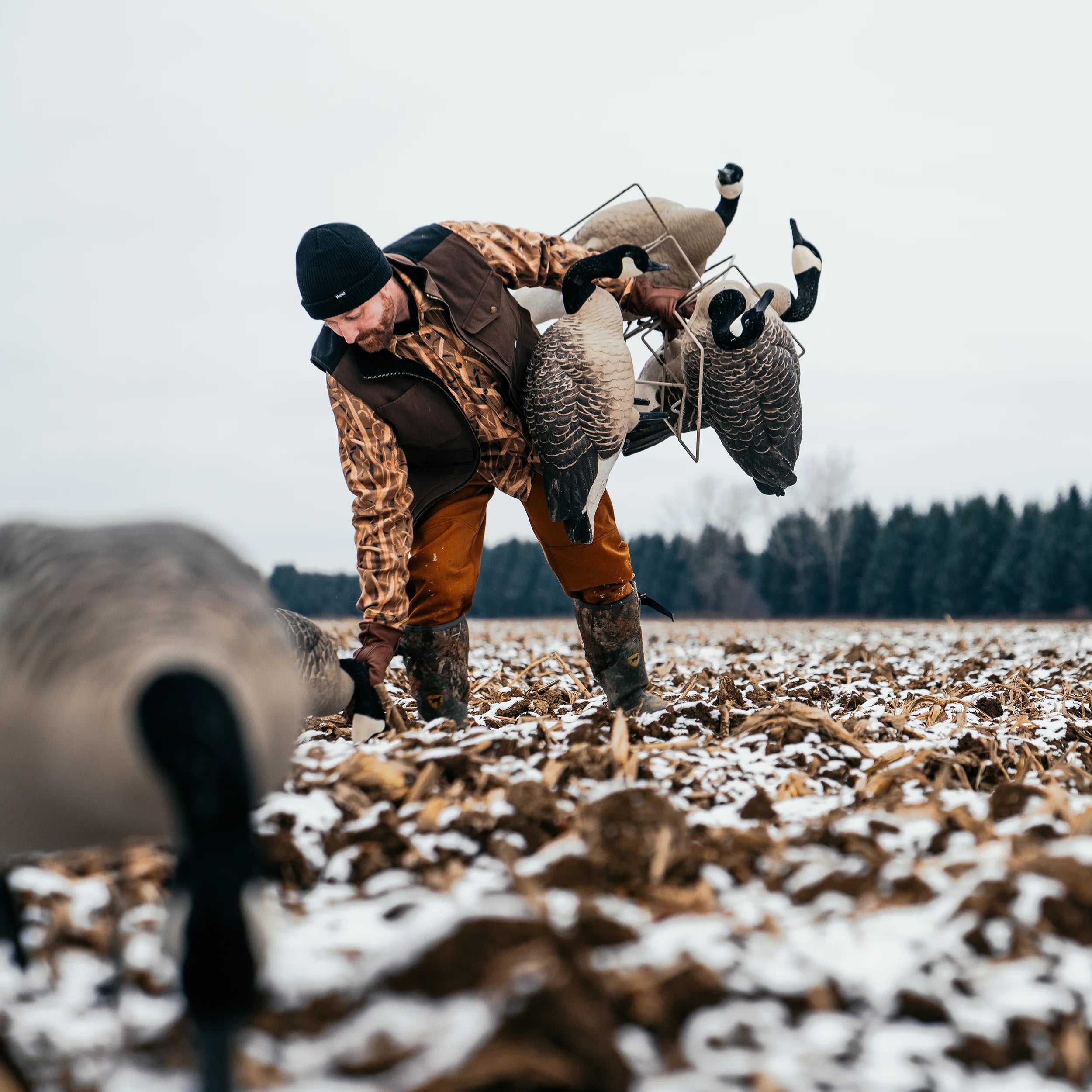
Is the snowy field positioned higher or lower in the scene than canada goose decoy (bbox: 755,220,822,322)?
lower

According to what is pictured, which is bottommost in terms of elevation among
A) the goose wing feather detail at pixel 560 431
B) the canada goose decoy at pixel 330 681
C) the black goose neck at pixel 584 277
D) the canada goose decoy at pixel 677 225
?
the canada goose decoy at pixel 330 681

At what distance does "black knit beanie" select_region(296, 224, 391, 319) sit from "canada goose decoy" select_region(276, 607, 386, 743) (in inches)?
44.0

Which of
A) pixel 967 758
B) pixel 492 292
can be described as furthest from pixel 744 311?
pixel 967 758

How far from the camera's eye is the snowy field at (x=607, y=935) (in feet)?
3.97

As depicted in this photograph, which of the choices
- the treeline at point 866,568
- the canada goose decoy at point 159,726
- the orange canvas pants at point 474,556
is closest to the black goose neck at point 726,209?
the orange canvas pants at point 474,556

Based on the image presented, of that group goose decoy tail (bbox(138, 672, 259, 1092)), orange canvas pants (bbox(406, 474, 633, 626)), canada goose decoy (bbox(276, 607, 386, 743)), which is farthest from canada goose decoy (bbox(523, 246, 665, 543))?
goose decoy tail (bbox(138, 672, 259, 1092))

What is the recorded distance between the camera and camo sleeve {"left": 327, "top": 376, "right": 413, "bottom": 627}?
11.2 ft

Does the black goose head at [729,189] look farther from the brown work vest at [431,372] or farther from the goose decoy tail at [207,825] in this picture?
the goose decoy tail at [207,825]

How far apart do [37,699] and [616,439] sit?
245 centimetres

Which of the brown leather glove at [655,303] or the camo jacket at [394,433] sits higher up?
the brown leather glove at [655,303]

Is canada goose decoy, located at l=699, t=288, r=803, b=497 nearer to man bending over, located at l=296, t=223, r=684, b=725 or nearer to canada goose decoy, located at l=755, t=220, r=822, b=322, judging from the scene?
canada goose decoy, located at l=755, t=220, r=822, b=322

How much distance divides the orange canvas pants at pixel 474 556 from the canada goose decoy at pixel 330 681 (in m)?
0.78

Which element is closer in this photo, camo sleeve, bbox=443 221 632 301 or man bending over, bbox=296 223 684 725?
man bending over, bbox=296 223 684 725

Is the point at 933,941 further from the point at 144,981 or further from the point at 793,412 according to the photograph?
the point at 793,412
